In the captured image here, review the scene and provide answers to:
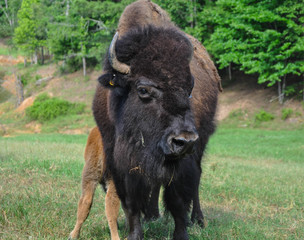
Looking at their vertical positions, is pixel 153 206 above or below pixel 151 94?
below

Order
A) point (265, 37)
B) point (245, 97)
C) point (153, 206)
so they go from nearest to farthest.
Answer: point (153, 206)
point (265, 37)
point (245, 97)

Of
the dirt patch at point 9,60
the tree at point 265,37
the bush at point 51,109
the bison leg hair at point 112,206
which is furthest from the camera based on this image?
the dirt patch at point 9,60

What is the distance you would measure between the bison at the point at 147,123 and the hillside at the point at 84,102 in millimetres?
15123

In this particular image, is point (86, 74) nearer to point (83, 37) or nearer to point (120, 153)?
point (83, 37)

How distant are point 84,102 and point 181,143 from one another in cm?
3249

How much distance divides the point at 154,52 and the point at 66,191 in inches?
146

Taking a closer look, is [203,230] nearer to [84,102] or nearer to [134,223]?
[134,223]

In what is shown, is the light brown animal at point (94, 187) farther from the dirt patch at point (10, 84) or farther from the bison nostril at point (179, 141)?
the dirt patch at point (10, 84)

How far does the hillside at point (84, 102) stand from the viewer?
26000 mm

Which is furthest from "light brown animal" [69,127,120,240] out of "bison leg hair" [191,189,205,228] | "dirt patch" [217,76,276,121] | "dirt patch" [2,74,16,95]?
"dirt patch" [2,74,16,95]

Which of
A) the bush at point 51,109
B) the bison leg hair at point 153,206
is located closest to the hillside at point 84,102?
the bush at point 51,109

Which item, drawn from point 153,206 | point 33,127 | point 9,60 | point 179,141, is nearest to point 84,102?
point 33,127

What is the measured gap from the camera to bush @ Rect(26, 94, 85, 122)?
3281cm

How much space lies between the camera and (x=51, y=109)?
1302 inches
